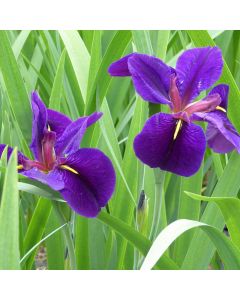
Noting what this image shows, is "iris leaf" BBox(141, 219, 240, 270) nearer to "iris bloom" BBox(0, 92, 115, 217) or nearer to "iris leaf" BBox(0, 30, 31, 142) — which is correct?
"iris bloom" BBox(0, 92, 115, 217)

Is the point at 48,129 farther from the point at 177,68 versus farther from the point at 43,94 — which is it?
the point at 43,94

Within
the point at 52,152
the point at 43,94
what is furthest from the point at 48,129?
the point at 43,94

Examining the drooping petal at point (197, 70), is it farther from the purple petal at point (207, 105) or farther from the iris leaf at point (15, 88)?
the iris leaf at point (15, 88)

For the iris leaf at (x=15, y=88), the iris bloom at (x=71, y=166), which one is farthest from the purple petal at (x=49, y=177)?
the iris leaf at (x=15, y=88)

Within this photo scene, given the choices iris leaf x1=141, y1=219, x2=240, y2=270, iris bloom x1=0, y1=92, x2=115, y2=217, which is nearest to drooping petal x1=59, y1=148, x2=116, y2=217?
iris bloom x1=0, y1=92, x2=115, y2=217

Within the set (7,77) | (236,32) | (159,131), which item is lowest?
(159,131)

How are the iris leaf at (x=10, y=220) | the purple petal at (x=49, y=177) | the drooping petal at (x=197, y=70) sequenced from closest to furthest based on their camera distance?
the iris leaf at (x=10, y=220) → the purple petal at (x=49, y=177) → the drooping petal at (x=197, y=70)
